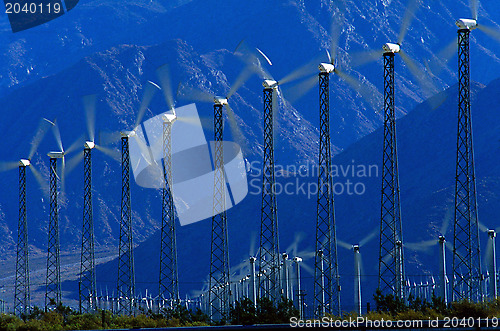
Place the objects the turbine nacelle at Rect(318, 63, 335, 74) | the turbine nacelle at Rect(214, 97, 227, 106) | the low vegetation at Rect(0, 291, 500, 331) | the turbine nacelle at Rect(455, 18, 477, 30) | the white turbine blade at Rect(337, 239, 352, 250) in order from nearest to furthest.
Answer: the low vegetation at Rect(0, 291, 500, 331)
the turbine nacelle at Rect(455, 18, 477, 30)
the turbine nacelle at Rect(318, 63, 335, 74)
the turbine nacelle at Rect(214, 97, 227, 106)
the white turbine blade at Rect(337, 239, 352, 250)

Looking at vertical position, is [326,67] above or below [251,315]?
above

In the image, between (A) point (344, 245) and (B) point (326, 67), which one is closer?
(B) point (326, 67)

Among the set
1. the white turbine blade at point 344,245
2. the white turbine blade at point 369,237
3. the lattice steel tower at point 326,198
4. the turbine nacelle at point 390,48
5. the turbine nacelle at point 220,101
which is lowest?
the lattice steel tower at point 326,198

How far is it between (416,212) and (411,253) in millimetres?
16162

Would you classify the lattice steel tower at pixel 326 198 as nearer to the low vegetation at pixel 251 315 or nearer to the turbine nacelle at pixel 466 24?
the low vegetation at pixel 251 315

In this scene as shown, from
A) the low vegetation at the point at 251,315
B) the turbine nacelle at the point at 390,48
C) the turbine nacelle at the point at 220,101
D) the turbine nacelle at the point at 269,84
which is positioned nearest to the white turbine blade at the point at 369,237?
the turbine nacelle at the point at 220,101

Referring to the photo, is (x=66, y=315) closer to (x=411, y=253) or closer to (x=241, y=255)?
(x=411, y=253)

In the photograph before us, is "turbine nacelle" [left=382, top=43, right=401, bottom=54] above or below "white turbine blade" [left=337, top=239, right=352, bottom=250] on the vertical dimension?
below

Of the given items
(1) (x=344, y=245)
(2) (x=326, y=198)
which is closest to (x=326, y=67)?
(2) (x=326, y=198)

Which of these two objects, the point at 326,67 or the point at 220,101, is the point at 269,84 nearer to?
the point at 326,67

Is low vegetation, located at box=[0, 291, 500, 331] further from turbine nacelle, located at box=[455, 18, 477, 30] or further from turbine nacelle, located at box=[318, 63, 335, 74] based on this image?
turbine nacelle, located at box=[455, 18, 477, 30]

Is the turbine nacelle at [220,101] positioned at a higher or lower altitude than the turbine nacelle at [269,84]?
higher

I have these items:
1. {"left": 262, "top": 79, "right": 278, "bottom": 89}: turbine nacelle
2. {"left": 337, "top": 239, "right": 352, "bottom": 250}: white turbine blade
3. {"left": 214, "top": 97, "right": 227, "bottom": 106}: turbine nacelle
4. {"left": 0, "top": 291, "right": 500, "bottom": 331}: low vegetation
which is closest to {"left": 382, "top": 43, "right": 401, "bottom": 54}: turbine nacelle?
{"left": 262, "top": 79, "right": 278, "bottom": 89}: turbine nacelle

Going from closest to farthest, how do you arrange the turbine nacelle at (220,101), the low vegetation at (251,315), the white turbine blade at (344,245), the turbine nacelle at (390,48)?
the low vegetation at (251,315)
the turbine nacelle at (390,48)
the turbine nacelle at (220,101)
the white turbine blade at (344,245)
